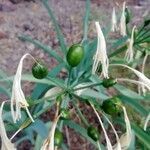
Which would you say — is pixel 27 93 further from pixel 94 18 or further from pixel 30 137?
pixel 94 18

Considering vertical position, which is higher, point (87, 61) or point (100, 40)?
point (100, 40)

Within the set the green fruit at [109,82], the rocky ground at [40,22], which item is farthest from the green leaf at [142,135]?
the rocky ground at [40,22]

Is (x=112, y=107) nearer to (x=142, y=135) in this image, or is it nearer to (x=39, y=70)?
(x=39, y=70)

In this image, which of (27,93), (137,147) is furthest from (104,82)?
(27,93)

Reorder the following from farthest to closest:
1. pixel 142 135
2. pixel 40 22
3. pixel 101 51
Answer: pixel 40 22 → pixel 142 135 → pixel 101 51

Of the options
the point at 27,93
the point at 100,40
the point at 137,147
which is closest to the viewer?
the point at 100,40

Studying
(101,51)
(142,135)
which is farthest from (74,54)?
(142,135)

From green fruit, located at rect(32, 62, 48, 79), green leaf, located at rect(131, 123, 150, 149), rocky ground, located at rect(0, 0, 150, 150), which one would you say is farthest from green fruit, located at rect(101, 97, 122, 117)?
rocky ground, located at rect(0, 0, 150, 150)

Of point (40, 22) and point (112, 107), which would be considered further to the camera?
point (40, 22)
